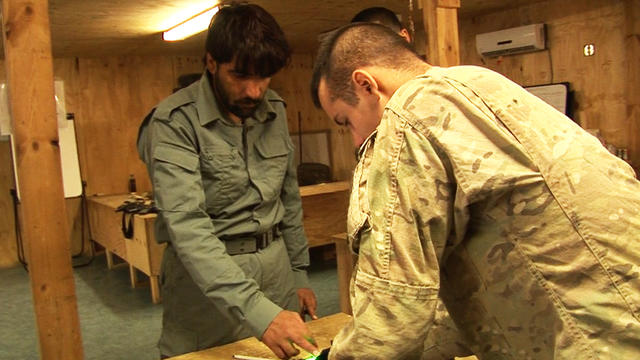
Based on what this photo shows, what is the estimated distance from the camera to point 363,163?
3.11 ft

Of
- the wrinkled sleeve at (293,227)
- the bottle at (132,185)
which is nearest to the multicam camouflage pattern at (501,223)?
the wrinkled sleeve at (293,227)

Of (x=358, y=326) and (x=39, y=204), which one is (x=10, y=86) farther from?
(x=358, y=326)

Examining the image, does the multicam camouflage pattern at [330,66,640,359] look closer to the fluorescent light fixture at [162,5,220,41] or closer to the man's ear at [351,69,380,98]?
the man's ear at [351,69,380,98]

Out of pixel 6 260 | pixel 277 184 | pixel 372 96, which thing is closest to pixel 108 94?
pixel 6 260

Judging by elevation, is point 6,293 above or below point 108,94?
below

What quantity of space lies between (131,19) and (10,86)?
122 inches

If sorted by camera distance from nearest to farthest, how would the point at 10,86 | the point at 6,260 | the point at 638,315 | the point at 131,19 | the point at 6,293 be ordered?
the point at 638,315
the point at 10,86
the point at 131,19
the point at 6,293
the point at 6,260

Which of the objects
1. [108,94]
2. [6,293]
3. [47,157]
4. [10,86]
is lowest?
[6,293]

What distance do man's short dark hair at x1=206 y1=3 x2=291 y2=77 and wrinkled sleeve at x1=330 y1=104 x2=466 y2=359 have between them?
2.94ft

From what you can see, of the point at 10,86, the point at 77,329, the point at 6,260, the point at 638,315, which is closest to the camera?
the point at 638,315

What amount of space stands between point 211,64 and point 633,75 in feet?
12.2

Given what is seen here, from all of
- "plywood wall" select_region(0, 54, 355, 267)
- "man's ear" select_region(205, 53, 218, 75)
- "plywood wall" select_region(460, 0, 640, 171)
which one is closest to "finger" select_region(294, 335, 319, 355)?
"man's ear" select_region(205, 53, 218, 75)

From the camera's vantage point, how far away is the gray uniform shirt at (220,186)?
5.06ft

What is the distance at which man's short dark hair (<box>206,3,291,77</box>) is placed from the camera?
1.67 meters
